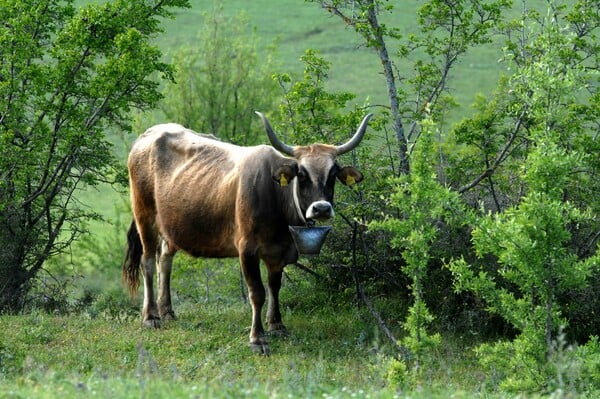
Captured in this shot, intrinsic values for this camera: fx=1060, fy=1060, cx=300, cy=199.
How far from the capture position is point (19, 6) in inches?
623

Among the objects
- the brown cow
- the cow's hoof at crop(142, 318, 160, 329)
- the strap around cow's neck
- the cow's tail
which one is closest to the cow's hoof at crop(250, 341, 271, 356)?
the brown cow

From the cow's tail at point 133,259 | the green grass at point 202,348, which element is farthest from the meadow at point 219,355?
the cow's tail at point 133,259

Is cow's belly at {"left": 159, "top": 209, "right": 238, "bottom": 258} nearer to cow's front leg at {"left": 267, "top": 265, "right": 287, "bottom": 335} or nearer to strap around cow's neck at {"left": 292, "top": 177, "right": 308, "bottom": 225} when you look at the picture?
cow's front leg at {"left": 267, "top": 265, "right": 287, "bottom": 335}

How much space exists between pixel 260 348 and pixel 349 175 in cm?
235

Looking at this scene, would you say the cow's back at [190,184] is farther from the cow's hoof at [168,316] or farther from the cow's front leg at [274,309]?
the cow's hoof at [168,316]

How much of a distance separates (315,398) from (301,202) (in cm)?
543

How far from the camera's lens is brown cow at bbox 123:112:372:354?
41.1 feet

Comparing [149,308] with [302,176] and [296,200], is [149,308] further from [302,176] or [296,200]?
[302,176]

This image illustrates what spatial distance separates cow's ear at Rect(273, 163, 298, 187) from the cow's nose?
1.97 ft

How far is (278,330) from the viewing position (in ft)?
43.9

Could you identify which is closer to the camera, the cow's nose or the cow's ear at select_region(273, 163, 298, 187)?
the cow's nose

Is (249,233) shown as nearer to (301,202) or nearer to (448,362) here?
(301,202)

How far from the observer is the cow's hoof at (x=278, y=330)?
13297 mm

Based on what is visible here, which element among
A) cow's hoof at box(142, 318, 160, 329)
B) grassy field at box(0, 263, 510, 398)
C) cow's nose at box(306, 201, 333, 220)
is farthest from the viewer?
cow's hoof at box(142, 318, 160, 329)
